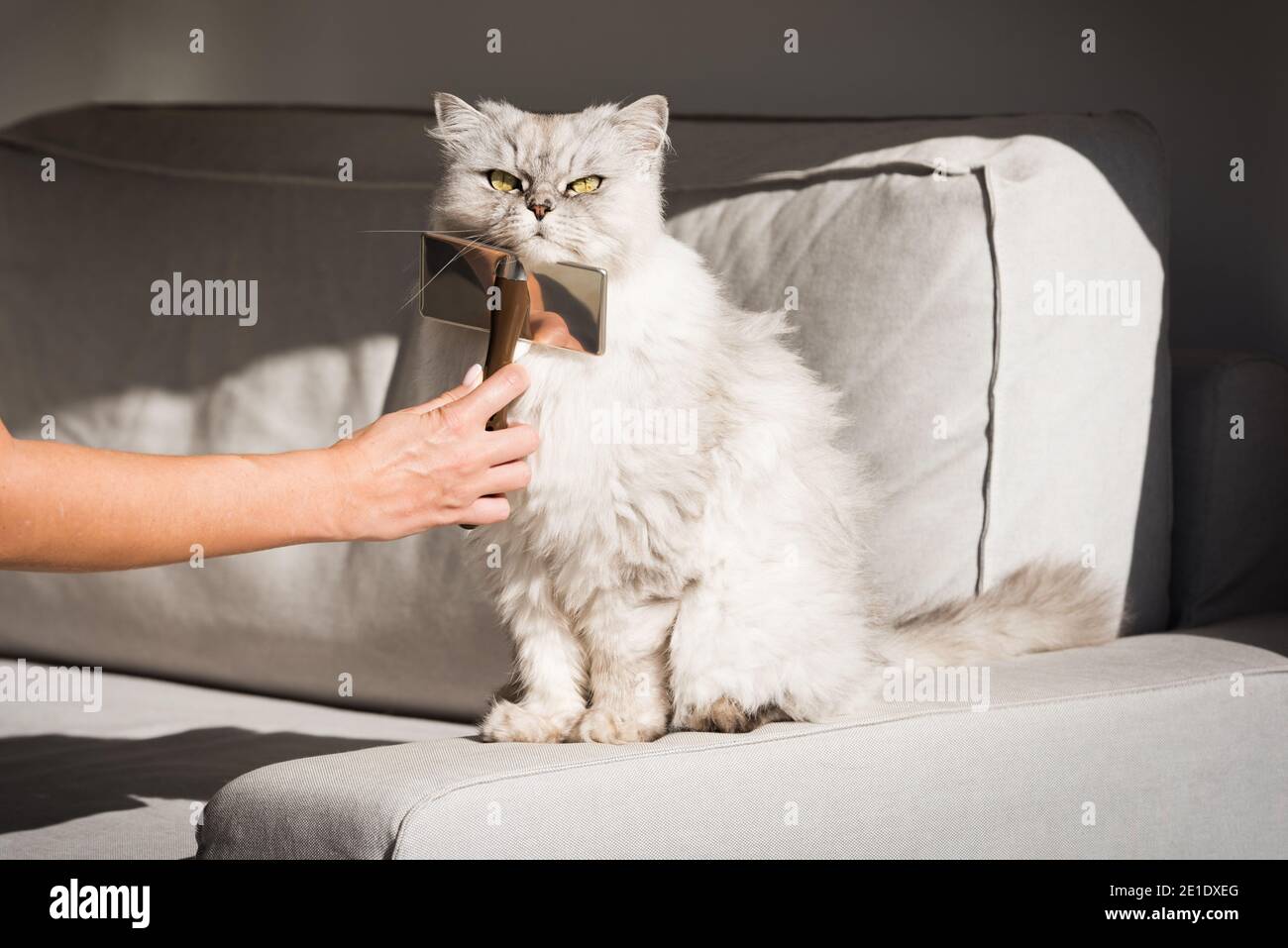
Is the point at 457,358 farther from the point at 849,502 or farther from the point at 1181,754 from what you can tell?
the point at 1181,754

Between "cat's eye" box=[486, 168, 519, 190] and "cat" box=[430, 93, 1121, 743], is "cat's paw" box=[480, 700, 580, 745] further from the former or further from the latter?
"cat's eye" box=[486, 168, 519, 190]

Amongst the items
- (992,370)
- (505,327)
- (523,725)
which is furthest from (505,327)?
(992,370)

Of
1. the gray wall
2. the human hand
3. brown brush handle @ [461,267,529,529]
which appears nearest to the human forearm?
the human hand

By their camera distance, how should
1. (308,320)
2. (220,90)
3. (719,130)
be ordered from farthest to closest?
(220,90) < (308,320) < (719,130)

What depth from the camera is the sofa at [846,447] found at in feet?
3.68

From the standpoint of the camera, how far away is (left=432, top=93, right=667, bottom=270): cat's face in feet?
4.17

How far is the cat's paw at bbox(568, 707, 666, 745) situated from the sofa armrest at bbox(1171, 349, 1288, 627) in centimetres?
88

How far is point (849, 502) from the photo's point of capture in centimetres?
145

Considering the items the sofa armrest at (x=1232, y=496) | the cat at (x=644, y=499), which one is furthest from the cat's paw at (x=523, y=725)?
the sofa armrest at (x=1232, y=496)

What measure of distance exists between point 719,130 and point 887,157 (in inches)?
16.1

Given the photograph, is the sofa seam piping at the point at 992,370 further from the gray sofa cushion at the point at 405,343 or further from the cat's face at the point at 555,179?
the cat's face at the point at 555,179

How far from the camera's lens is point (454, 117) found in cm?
137
